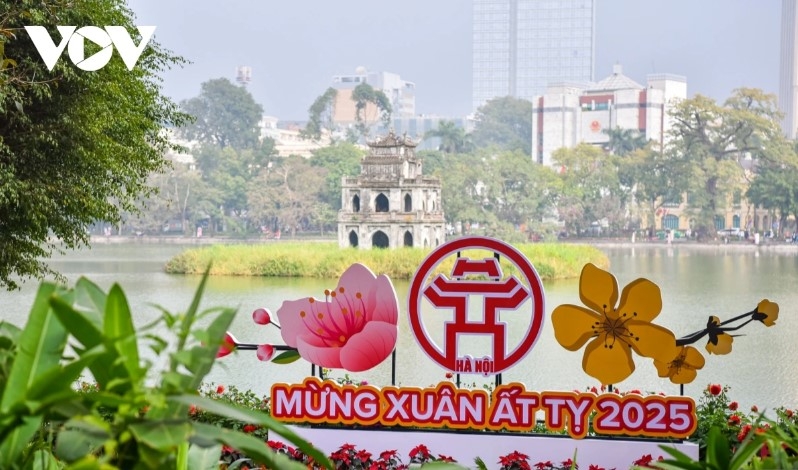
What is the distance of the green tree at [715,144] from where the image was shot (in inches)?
1439

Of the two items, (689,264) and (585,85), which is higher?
(585,85)

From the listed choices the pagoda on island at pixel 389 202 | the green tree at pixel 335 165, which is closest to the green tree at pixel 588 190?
the green tree at pixel 335 165

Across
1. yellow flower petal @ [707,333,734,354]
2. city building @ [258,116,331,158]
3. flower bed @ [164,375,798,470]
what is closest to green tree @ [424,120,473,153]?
city building @ [258,116,331,158]

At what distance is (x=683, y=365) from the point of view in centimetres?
501

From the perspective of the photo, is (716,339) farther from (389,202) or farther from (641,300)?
(389,202)

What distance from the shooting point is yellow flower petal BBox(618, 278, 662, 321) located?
4918 millimetres

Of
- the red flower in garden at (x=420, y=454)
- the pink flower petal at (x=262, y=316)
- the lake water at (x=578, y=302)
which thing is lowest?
the lake water at (x=578, y=302)

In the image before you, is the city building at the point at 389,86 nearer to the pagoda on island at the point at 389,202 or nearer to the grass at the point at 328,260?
the pagoda on island at the point at 389,202

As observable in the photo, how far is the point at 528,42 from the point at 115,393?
79.9 meters

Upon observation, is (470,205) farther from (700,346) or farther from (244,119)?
(700,346)

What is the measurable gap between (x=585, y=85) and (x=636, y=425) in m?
61.2

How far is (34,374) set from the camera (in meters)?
1.31

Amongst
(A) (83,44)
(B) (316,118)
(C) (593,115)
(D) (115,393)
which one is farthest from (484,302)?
(C) (593,115)

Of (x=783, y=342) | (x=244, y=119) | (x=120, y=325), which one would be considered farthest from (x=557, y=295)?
(x=244, y=119)
